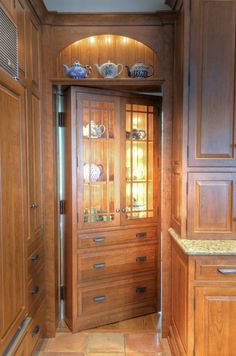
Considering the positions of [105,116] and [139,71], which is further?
[105,116]

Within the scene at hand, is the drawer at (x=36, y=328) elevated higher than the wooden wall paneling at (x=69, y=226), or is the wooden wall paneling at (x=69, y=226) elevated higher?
the wooden wall paneling at (x=69, y=226)

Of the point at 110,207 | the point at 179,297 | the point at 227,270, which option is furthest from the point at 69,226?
the point at 227,270

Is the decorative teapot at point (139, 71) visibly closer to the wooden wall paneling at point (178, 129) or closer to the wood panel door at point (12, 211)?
the wooden wall paneling at point (178, 129)

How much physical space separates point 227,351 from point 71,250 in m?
1.39

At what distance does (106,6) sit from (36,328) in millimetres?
2554

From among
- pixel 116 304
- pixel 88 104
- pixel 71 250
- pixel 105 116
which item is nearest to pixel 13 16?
pixel 88 104

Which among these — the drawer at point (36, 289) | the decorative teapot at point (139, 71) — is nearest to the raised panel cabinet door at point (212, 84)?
the decorative teapot at point (139, 71)

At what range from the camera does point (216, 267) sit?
191cm

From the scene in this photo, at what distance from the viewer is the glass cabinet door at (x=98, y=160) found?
2600mm

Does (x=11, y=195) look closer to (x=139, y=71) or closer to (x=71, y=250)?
(x=71, y=250)

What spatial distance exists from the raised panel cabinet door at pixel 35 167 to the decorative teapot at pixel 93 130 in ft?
1.38

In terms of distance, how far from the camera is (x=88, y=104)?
8.55 ft

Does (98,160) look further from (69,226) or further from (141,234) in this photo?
(141,234)

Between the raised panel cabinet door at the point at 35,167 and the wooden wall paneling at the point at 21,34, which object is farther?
the raised panel cabinet door at the point at 35,167
